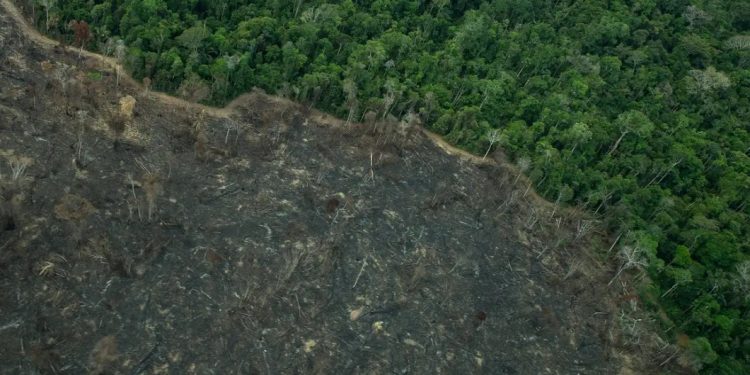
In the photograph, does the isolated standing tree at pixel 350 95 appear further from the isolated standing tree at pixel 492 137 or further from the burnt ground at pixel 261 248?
the isolated standing tree at pixel 492 137

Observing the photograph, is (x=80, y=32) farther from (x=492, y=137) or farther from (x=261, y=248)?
(x=492, y=137)

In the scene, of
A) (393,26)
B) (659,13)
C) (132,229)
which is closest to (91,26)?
(132,229)

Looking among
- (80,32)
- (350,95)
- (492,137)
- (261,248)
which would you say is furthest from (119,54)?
(492,137)

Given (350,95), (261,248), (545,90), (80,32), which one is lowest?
(261,248)

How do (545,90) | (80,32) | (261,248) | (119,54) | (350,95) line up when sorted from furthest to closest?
(545,90) → (350,95) → (80,32) → (119,54) → (261,248)

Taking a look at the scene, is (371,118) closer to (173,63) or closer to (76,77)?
(173,63)

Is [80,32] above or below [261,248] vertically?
above

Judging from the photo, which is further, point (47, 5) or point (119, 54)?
point (47, 5)
